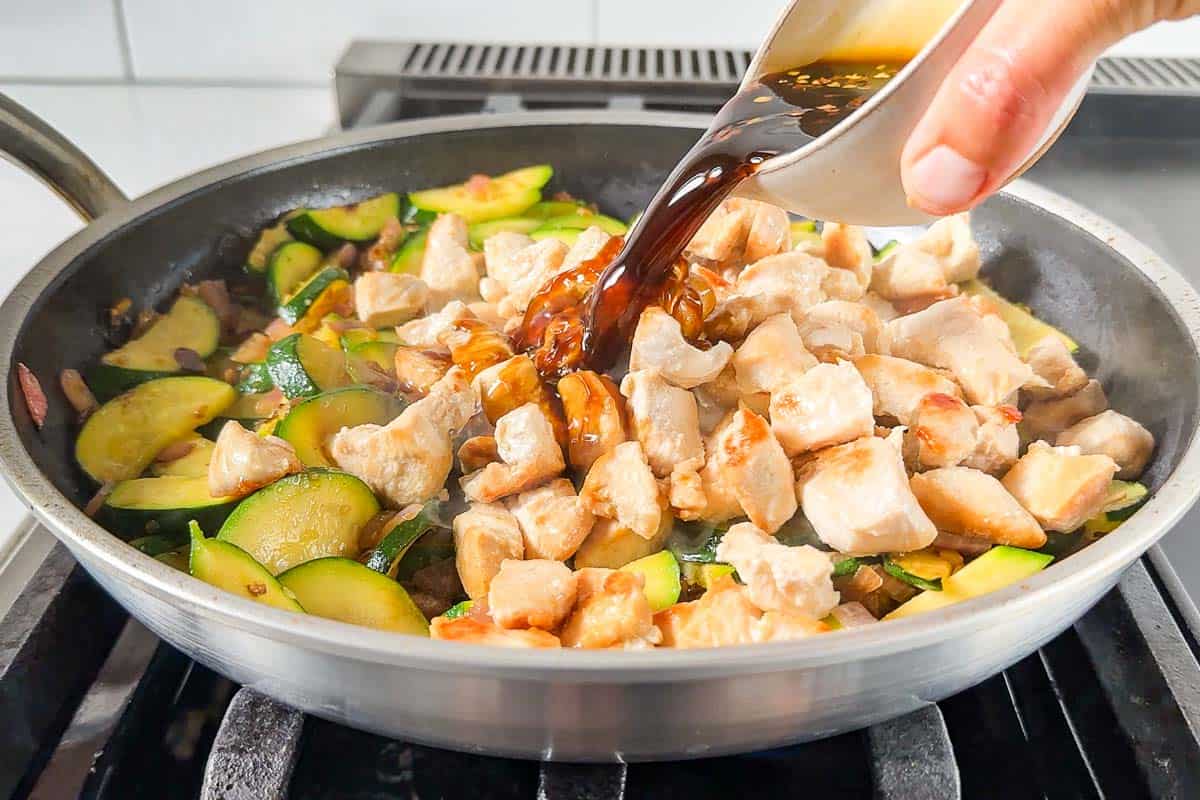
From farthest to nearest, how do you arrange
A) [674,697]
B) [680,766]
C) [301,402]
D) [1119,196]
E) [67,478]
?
[1119,196]
[301,402]
[67,478]
[680,766]
[674,697]

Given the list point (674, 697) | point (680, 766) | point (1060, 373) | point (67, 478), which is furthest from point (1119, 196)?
point (67, 478)

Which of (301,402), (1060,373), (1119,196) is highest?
(301,402)

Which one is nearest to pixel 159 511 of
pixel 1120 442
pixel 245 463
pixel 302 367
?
pixel 245 463

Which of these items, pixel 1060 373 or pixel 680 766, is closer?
pixel 680 766

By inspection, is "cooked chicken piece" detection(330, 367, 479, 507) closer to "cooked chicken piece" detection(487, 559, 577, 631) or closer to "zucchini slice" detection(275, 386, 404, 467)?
"zucchini slice" detection(275, 386, 404, 467)

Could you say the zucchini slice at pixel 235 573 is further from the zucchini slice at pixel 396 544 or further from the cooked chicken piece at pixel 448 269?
the cooked chicken piece at pixel 448 269

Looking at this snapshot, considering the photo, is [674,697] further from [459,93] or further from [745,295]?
[459,93]

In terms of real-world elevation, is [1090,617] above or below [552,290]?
below
